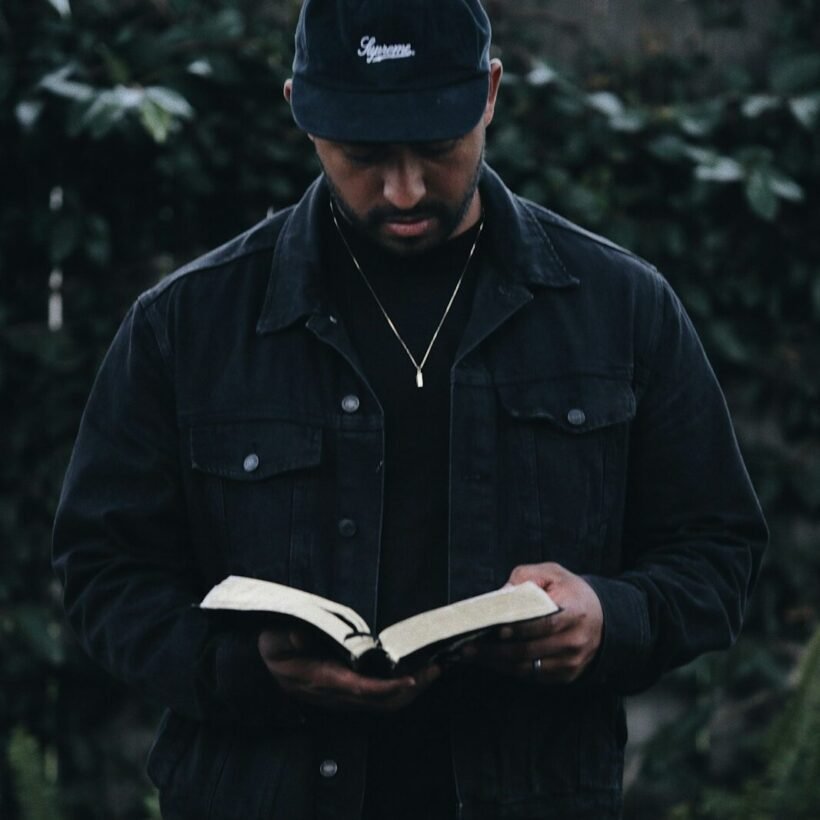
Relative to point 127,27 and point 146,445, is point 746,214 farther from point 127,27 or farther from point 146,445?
point 146,445

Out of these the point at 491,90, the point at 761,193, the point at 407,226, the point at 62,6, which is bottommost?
the point at 761,193

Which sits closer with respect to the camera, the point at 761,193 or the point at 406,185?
the point at 406,185

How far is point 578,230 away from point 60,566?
84 cm

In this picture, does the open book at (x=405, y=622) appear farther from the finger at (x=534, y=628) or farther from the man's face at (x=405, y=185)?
the man's face at (x=405, y=185)

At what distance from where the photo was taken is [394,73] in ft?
7.05

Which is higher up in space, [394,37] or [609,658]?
[394,37]

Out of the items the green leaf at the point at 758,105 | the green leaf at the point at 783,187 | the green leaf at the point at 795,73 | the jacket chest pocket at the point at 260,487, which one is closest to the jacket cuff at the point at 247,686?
the jacket chest pocket at the point at 260,487

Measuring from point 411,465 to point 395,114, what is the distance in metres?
0.44

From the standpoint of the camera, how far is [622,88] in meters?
4.42

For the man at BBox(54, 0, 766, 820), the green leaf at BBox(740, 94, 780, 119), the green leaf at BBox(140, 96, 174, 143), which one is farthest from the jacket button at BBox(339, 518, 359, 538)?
the green leaf at BBox(740, 94, 780, 119)

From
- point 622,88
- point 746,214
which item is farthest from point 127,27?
point 746,214

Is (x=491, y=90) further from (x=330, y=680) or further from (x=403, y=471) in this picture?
(x=330, y=680)

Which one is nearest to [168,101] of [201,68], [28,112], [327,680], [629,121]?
[201,68]

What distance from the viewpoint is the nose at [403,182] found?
2.14 m
